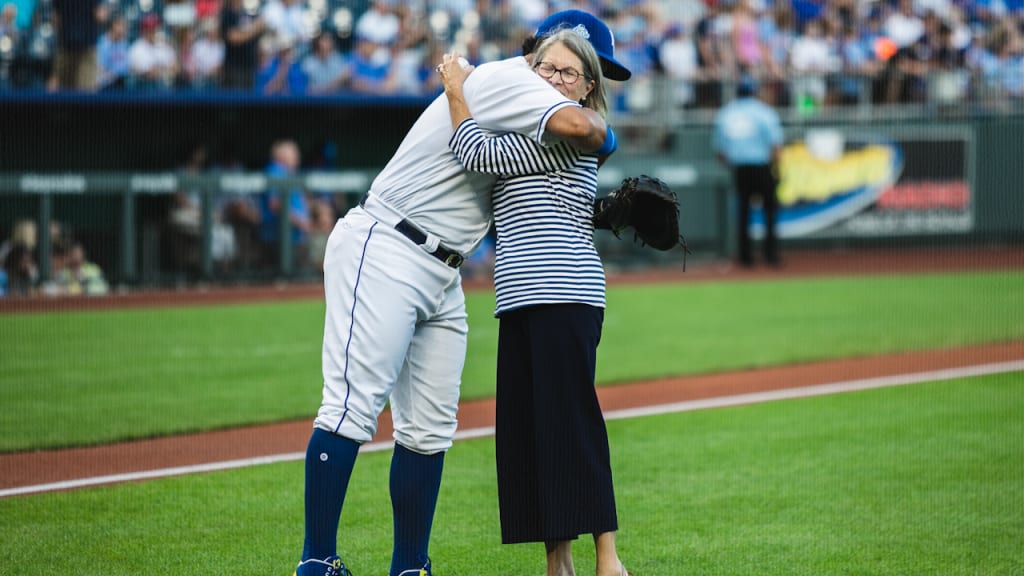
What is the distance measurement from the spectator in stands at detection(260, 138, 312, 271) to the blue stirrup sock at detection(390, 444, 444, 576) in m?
11.6

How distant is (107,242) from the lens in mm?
15016

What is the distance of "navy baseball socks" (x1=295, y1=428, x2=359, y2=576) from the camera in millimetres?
3969

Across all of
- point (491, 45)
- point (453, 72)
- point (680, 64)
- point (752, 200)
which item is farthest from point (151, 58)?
point (453, 72)

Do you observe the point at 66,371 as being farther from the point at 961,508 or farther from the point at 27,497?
the point at 961,508

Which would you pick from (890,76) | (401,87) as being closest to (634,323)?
(401,87)

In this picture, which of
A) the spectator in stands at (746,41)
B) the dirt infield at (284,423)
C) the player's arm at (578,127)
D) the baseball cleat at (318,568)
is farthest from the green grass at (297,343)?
the spectator in stands at (746,41)

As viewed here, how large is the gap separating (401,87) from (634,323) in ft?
21.0

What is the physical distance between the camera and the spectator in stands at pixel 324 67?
16.4 meters

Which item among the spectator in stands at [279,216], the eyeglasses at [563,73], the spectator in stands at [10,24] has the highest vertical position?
the spectator in stands at [10,24]

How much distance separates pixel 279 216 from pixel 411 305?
11.7 meters

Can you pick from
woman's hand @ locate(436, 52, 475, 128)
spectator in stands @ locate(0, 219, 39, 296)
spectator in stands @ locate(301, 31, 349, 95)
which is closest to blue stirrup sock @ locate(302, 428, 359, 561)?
woman's hand @ locate(436, 52, 475, 128)

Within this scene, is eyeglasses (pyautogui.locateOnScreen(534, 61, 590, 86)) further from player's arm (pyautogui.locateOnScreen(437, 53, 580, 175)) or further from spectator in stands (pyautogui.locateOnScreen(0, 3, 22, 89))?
spectator in stands (pyautogui.locateOnScreen(0, 3, 22, 89))

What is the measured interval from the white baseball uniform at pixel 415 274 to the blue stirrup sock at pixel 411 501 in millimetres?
52

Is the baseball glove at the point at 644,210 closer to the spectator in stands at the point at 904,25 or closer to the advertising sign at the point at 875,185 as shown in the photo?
the advertising sign at the point at 875,185
